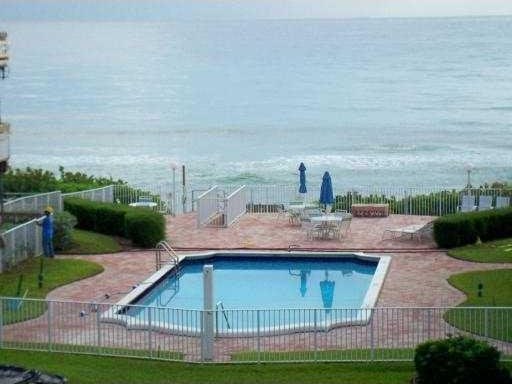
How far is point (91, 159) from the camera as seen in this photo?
254 feet

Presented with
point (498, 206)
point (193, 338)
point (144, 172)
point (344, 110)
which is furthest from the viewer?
point (344, 110)

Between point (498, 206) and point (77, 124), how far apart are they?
223ft

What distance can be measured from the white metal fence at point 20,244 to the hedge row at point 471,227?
9873 millimetres

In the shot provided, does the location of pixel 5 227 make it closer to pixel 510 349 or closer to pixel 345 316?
pixel 345 316

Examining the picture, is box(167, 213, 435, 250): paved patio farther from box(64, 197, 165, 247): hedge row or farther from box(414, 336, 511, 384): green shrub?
box(414, 336, 511, 384): green shrub

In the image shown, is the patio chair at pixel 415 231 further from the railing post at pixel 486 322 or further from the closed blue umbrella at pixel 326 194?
the railing post at pixel 486 322

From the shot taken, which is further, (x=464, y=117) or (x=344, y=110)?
(x=344, y=110)

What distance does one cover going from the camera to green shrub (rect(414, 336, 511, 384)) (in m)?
16.8

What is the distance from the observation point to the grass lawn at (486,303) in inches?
782

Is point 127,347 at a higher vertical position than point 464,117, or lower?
lower

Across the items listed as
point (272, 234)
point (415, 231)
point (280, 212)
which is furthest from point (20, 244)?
point (415, 231)

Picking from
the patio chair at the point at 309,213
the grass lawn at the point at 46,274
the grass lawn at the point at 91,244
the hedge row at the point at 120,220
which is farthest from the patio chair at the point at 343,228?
the grass lawn at the point at 46,274

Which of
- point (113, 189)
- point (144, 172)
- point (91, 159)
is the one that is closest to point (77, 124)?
point (91, 159)

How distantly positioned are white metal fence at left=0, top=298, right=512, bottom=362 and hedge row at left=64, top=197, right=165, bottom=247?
25.5ft
